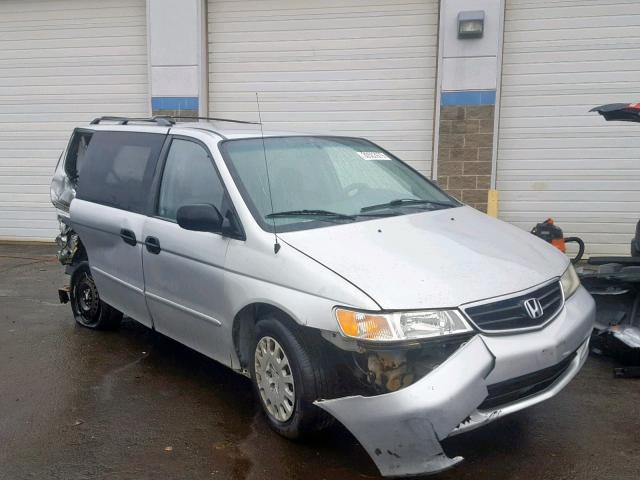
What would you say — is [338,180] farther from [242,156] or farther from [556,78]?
[556,78]

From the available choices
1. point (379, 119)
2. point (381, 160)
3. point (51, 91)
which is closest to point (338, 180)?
point (381, 160)

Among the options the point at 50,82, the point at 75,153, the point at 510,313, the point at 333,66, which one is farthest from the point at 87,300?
the point at 50,82

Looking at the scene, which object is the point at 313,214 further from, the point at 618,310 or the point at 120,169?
the point at 618,310

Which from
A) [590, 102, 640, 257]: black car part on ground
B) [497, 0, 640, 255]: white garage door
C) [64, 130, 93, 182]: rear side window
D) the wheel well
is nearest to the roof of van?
[64, 130, 93, 182]: rear side window

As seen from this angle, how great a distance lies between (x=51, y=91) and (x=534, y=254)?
9.55 meters

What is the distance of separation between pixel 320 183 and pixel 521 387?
1.79 meters

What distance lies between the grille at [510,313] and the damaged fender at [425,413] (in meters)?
0.11

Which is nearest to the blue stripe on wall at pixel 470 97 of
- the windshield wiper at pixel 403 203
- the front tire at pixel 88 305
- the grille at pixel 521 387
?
the windshield wiper at pixel 403 203

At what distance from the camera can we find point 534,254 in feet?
12.4

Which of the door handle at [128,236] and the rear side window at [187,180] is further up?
the rear side window at [187,180]

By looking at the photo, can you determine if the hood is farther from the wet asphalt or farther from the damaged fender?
the wet asphalt

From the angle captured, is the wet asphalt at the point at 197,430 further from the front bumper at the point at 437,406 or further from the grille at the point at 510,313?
the grille at the point at 510,313

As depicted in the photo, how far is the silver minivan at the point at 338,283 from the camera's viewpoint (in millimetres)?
3027

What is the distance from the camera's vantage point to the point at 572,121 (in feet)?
28.7
